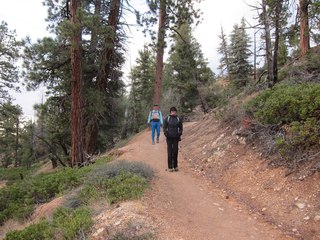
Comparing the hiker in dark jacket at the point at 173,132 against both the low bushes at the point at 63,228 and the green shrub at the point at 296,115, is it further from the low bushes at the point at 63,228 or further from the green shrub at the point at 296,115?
the low bushes at the point at 63,228

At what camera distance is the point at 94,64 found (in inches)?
627

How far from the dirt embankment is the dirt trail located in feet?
0.89

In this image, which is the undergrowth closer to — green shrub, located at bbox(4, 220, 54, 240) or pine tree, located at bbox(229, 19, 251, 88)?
green shrub, located at bbox(4, 220, 54, 240)

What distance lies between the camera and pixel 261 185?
6.83 m

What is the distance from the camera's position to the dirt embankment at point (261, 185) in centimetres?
542

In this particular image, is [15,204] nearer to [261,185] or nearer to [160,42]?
[261,185]

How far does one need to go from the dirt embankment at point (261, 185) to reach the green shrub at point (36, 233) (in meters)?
3.84

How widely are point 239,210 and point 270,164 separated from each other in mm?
1579

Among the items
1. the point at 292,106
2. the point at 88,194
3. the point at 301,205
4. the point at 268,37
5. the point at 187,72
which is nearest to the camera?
the point at 301,205

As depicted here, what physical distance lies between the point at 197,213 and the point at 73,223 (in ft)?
7.56

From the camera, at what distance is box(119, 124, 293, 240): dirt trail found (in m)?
5.15

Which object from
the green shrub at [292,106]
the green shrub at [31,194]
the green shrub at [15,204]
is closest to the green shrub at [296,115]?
the green shrub at [292,106]

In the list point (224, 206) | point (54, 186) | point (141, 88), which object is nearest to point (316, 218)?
point (224, 206)

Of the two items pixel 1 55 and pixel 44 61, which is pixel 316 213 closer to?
pixel 44 61
